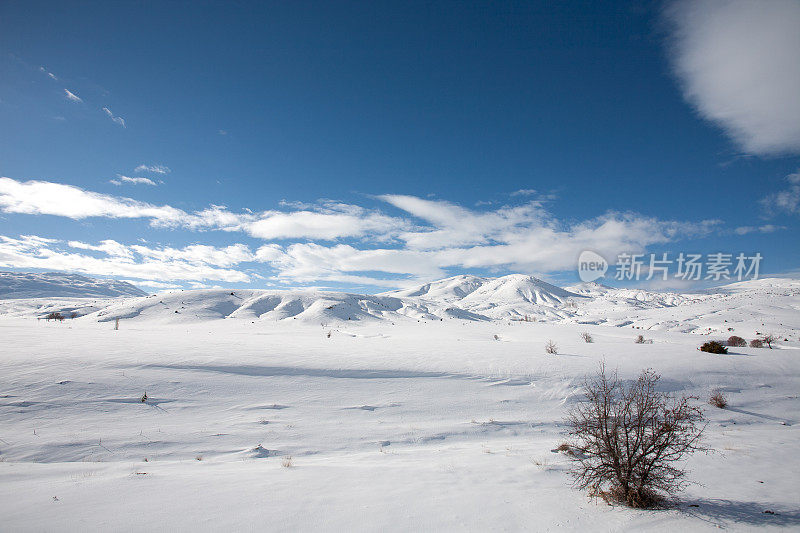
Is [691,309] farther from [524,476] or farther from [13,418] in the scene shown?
[13,418]

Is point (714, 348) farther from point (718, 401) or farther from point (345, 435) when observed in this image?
point (345, 435)

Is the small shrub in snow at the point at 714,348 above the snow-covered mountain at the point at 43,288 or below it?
above

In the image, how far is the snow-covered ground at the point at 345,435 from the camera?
177 inches

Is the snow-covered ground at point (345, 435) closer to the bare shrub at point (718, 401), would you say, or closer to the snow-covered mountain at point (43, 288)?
the bare shrub at point (718, 401)

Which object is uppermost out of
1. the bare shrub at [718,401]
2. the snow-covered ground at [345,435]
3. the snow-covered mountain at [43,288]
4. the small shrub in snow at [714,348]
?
the small shrub in snow at [714,348]

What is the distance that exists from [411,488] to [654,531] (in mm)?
3122

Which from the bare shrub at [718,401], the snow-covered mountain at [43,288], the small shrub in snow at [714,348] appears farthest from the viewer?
the snow-covered mountain at [43,288]

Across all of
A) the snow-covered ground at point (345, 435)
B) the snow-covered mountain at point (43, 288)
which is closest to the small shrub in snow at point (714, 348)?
the snow-covered ground at point (345, 435)

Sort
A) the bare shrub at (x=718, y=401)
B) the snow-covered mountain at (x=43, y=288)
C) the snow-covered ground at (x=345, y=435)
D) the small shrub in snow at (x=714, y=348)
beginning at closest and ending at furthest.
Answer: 1. the snow-covered ground at (x=345, y=435)
2. the bare shrub at (x=718, y=401)
3. the small shrub in snow at (x=714, y=348)
4. the snow-covered mountain at (x=43, y=288)

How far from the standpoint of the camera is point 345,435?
878 cm

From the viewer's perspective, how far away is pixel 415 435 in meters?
9.02

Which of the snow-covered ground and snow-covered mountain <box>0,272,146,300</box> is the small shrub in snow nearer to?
the snow-covered ground

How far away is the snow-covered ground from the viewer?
4500 mm

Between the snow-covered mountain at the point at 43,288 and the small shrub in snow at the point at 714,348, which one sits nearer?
the small shrub in snow at the point at 714,348
